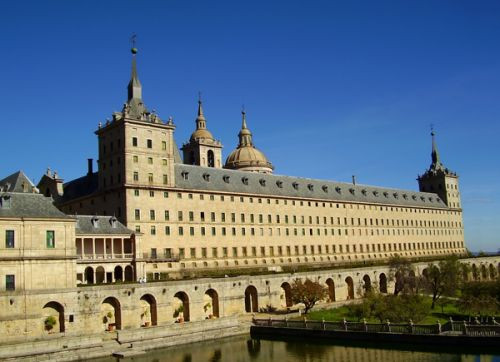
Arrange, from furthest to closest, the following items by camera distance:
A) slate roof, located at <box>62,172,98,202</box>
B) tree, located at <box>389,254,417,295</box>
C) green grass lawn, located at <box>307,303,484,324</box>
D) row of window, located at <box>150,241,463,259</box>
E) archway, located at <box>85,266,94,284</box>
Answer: slate roof, located at <box>62,172,98,202</box> → tree, located at <box>389,254,417,295</box> → row of window, located at <box>150,241,463,259</box> → archway, located at <box>85,266,94,284</box> → green grass lawn, located at <box>307,303,484,324</box>

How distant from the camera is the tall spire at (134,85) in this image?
79.6 metres

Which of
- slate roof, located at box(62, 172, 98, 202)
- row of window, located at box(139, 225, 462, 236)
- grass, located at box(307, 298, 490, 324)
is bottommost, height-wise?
grass, located at box(307, 298, 490, 324)

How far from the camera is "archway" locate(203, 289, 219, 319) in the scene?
64194mm

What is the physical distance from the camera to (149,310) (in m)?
59.5

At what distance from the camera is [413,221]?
126750 millimetres

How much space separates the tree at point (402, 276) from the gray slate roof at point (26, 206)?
4552 cm

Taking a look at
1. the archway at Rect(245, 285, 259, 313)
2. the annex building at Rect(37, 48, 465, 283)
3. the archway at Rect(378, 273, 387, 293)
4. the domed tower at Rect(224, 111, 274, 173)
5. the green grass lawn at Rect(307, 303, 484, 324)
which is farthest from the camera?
the domed tower at Rect(224, 111, 274, 173)

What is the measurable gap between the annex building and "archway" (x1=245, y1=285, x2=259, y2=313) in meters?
9.75

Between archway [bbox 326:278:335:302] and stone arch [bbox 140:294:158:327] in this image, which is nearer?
stone arch [bbox 140:294:158:327]

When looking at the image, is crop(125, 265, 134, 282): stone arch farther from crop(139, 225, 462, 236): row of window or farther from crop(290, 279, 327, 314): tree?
crop(290, 279, 327, 314): tree

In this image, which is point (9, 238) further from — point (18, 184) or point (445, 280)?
point (445, 280)

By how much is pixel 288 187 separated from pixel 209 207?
817 inches

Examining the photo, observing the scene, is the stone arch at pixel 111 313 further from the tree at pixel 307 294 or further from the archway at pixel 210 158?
the archway at pixel 210 158

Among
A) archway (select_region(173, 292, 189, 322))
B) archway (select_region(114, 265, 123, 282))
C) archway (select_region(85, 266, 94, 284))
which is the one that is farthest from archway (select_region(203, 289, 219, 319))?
archway (select_region(85, 266, 94, 284))
